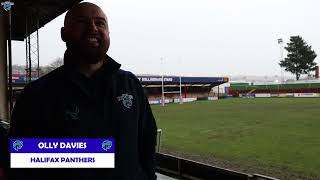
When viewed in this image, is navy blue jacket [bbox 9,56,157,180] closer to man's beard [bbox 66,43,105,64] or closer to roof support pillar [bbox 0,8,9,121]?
man's beard [bbox 66,43,105,64]

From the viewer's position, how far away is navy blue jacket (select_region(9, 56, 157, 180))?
1806 mm

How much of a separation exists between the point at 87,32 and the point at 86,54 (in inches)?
4.1

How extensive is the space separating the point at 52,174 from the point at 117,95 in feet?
1.57

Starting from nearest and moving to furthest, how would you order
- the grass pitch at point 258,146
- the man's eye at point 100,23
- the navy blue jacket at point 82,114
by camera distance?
the navy blue jacket at point 82,114
the man's eye at point 100,23
the grass pitch at point 258,146

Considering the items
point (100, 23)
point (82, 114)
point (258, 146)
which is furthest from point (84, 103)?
point (258, 146)

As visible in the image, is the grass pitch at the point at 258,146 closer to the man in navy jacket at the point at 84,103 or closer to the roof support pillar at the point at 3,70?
the roof support pillar at the point at 3,70

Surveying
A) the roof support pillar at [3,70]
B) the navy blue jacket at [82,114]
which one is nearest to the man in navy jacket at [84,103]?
the navy blue jacket at [82,114]

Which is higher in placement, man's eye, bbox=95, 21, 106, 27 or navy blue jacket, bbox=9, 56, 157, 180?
man's eye, bbox=95, 21, 106, 27

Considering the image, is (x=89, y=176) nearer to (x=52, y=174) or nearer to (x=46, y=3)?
(x=52, y=174)

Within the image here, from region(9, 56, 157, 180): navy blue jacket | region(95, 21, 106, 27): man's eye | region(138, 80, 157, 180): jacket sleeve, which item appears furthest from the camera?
region(138, 80, 157, 180): jacket sleeve

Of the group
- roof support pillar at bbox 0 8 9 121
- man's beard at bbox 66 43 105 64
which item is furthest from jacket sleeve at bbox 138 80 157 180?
roof support pillar at bbox 0 8 9 121

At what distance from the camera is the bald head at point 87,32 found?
73.9 inches

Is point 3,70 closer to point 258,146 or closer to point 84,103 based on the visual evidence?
point 258,146

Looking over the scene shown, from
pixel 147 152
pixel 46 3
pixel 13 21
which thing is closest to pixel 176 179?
pixel 147 152
